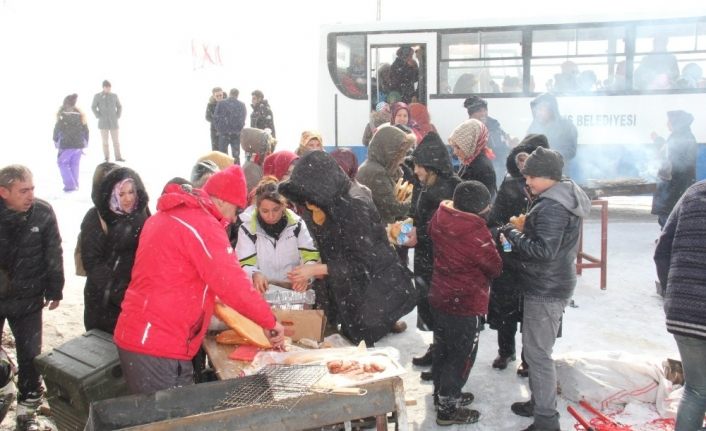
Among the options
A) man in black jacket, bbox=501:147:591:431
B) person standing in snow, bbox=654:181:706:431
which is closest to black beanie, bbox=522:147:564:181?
man in black jacket, bbox=501:147:591:431

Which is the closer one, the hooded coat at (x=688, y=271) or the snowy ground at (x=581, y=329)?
the hooded coat at (x=688, y=271)

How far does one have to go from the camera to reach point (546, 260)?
386cm

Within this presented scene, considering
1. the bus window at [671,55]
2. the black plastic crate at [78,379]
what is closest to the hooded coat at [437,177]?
the black plastic crate at [78,379]

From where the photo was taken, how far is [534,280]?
3926 millimetres

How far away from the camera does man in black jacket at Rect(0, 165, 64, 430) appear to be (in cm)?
419

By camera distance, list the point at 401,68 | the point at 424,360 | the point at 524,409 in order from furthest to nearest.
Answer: the point at 401,68 → the point at 424,360 → the point at 524,409

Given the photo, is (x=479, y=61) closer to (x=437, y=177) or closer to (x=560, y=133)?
(x=560, y=133)

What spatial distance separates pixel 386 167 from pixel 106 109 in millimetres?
13744

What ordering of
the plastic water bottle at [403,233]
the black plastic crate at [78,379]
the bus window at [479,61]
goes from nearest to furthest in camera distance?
the black plastic crate at [78,379] → the plastic water bottle at [403,233] → the bus window at [479,61]

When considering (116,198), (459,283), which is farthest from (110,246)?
(459,283)

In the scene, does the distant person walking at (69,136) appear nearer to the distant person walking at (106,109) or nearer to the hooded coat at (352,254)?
the distant person walking at (106,109)

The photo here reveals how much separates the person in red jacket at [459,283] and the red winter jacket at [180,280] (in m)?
1.43

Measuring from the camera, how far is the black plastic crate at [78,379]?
354cm

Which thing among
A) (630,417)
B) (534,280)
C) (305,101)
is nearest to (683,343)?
(534,280)
